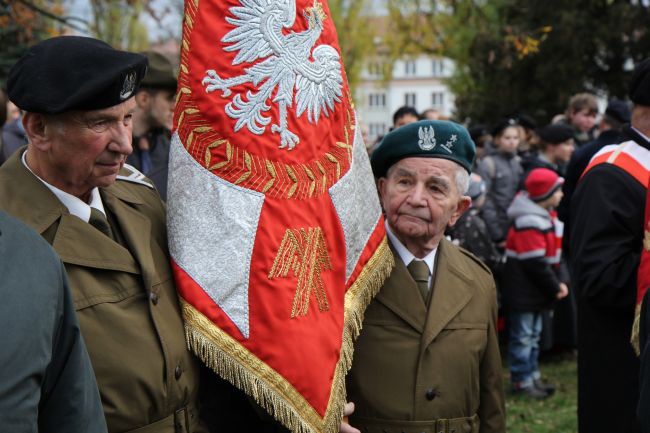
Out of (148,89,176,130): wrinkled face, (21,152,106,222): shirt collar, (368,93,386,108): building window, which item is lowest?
(368,93,386,108): building window

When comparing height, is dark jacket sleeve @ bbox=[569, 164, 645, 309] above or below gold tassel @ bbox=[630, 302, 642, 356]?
above

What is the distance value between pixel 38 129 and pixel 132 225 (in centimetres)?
42

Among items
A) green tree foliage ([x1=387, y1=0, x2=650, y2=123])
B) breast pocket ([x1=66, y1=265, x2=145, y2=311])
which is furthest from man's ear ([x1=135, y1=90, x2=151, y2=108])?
green tree foliage ([x1=387, y1=0, x2=650, y2=123])

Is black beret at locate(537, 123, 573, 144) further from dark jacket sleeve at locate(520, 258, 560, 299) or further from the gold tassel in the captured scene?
the gold tassel

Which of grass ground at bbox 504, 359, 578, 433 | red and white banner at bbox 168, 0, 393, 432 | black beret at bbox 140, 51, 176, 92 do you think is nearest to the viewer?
red and white banner at bbox 168, 0, 393, 432

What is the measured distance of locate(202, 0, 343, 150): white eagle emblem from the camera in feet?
8.91

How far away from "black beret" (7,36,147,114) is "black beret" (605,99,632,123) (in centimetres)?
602

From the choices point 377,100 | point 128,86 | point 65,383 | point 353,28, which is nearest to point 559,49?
point 353,28

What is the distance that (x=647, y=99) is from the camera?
3707 mm

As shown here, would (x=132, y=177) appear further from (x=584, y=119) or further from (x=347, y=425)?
(x=584, y=119)

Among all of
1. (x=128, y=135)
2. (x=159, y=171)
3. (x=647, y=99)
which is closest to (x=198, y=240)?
(x=128, y=135)

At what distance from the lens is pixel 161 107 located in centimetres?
471

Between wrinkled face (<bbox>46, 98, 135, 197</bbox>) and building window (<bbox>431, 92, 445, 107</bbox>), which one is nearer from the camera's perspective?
wrinkled face (<bbox>46, 98, 135, 197</bbox>)

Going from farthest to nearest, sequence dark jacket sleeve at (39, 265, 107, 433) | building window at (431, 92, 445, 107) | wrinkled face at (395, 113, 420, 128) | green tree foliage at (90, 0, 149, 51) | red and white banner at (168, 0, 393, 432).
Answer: building window at (431, 92, 445, 107) → green tree foliage at (90, 0, 149, 51) → wrinkled face at (395, 113, 420, 128) → red and white banner at (168, 0, 393, 432) → dark jacket sleeve at (39, 265, 107, 433)
